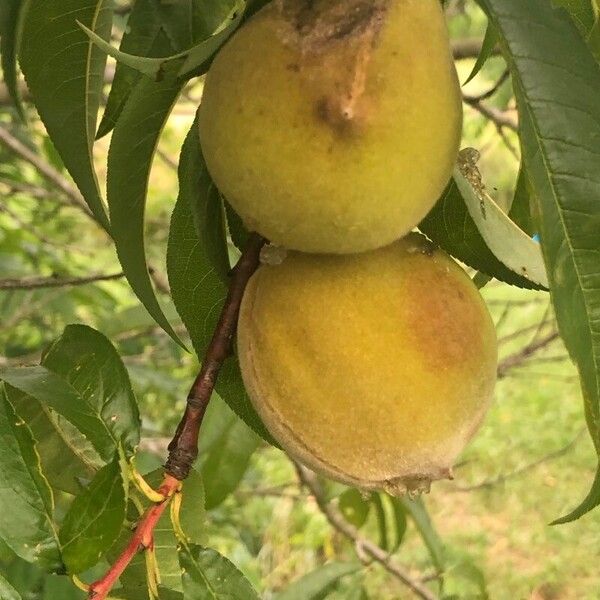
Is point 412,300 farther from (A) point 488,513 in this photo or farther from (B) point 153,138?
(A) point 488,513

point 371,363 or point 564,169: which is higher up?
point 564,169

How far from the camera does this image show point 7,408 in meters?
0.71

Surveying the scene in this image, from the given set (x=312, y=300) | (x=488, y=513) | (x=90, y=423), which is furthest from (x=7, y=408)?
(x=488, y=513)

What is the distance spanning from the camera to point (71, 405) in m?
0.79

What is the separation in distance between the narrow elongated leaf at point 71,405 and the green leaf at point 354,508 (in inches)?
44.3

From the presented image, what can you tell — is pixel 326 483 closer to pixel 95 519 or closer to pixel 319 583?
pixel 319 583

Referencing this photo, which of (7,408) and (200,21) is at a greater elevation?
(200,21)

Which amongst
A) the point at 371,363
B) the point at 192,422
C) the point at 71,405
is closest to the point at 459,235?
the point at 371,363

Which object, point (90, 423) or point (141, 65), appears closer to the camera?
point (141, 65)

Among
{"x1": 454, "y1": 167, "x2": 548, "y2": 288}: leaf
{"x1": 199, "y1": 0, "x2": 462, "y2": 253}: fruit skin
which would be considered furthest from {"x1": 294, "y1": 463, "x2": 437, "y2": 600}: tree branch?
{"x1": 199, "y1": 0, "x2": 462, "y2": 253}: fruit skin

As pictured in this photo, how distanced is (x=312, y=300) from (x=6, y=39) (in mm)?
500

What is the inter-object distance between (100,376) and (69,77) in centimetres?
33

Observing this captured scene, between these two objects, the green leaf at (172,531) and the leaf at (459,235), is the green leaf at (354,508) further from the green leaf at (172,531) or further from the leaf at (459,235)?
the leaf at (459,235)

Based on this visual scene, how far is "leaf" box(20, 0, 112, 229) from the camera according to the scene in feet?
2.88
